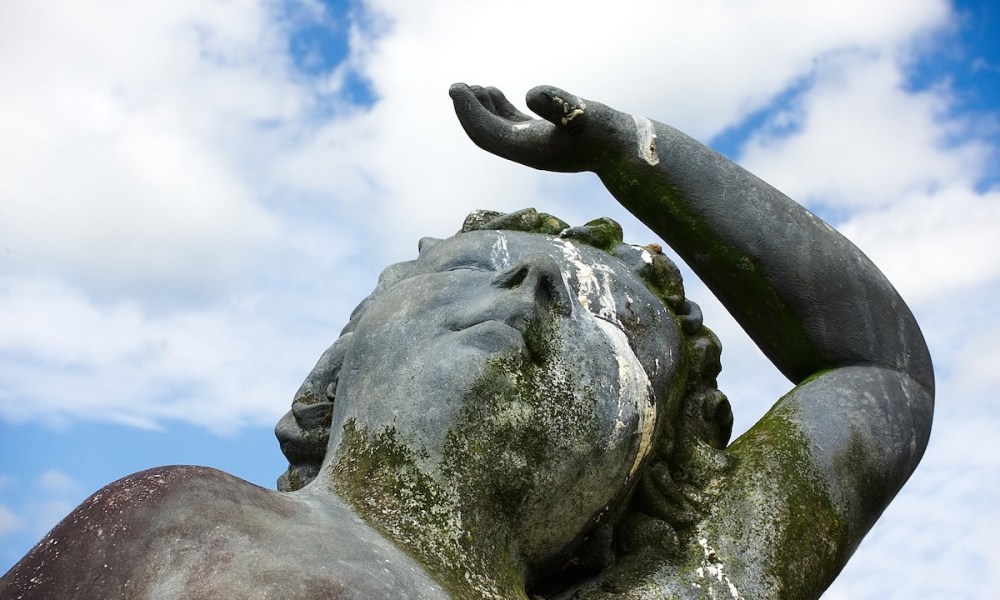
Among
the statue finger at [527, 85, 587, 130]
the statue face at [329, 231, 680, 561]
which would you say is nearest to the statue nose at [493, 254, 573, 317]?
the statue face at [329, 231, 680, 561]

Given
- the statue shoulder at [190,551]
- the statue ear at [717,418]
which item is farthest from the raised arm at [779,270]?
the statue shoulder at [190,551]

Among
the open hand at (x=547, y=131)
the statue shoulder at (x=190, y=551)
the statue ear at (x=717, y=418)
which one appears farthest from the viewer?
the statue ear at (x=717, y=418)

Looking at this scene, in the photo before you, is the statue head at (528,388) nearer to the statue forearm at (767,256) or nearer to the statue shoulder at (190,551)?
the statue forearm at (767,256)

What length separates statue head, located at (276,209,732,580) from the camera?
300cm

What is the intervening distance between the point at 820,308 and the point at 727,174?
23.6 inches

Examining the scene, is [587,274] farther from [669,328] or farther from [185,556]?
[185,556]

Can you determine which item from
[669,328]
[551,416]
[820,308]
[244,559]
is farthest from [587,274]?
[244,559]

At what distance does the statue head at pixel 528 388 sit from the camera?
3.00 m

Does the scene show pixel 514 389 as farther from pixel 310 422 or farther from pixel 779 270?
pixel 779 270

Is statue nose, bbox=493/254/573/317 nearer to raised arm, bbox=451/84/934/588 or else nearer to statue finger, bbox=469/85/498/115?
raised arm, bbox=451/84/934/588

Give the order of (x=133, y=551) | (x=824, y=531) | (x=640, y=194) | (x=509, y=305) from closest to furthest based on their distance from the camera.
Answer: (x=133, y=551)
(x=509, y=305)
(x=824, y=531)
(x=640, y=194)

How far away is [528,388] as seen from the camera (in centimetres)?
309

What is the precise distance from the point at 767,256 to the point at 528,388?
4.24 feet

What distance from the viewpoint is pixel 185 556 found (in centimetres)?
236
